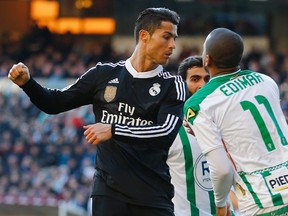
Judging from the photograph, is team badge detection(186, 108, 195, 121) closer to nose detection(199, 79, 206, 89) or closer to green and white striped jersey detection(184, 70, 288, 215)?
green and white striped jersey detection(184, 70, 288, 215)

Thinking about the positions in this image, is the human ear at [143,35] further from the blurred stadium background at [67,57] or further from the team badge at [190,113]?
the blurred stadium background at [67,57]

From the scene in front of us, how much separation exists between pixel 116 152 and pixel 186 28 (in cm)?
2399

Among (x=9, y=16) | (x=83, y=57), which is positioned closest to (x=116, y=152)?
(x=83, y=57)

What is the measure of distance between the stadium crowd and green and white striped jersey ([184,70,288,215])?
13.0 meters

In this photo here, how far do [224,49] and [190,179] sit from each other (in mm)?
1729

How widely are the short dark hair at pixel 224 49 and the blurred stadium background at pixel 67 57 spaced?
14679mm

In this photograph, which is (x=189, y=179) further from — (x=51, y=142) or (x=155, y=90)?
(x=51, y=142)

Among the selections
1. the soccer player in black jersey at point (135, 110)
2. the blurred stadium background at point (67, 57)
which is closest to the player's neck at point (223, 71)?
the soccer player in black jersey at point (135, 110)

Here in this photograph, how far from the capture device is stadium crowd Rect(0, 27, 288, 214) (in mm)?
22672

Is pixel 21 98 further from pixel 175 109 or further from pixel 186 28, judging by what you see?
pixel 175 109

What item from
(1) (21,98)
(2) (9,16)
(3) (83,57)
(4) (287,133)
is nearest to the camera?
(4) (287,133)

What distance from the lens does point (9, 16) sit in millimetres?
33000

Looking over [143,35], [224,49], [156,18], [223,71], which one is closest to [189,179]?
[143,35]

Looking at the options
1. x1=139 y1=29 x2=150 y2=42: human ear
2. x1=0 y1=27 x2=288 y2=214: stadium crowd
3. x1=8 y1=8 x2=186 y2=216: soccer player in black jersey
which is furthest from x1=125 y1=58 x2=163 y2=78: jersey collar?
x1=0 y1=27 x2=288 y2=214: stadium crowd
